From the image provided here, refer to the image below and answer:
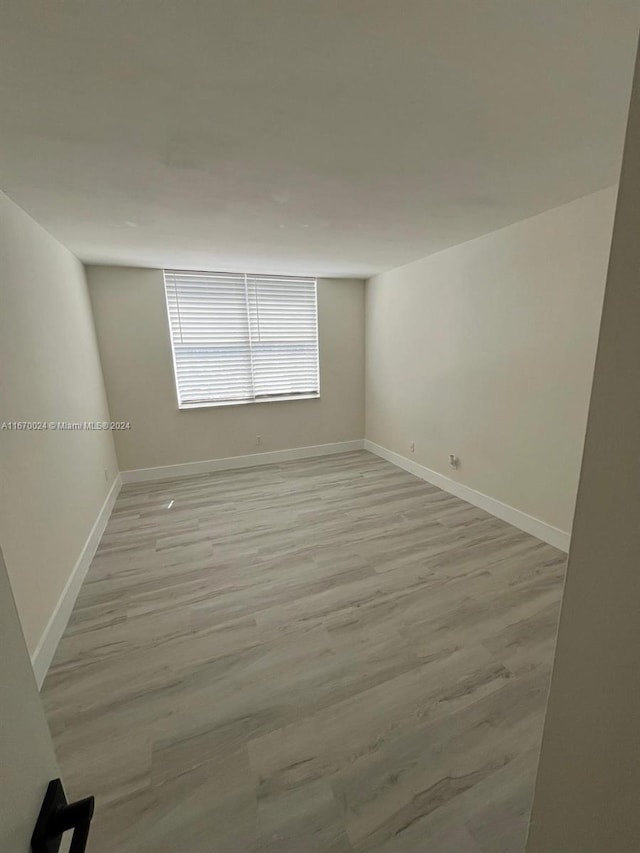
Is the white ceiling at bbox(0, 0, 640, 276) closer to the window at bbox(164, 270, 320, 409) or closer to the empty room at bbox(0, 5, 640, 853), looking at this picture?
the empty room at bbox(0, 5, 640, 853)

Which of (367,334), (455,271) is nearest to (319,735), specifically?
(455,271)

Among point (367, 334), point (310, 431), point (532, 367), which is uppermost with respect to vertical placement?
point (367, 334)

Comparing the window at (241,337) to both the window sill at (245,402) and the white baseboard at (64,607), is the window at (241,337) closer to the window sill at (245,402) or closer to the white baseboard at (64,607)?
the window sill at (245,402)

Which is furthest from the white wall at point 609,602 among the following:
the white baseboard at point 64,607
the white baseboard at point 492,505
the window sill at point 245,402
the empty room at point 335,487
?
the window sill at point 245,402

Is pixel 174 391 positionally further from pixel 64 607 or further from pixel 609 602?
pixel 609 602

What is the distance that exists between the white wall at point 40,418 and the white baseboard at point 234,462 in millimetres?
1008

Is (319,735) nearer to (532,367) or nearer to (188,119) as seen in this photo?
(188,119)

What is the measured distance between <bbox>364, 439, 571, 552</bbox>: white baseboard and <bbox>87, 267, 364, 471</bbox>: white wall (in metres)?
1.13

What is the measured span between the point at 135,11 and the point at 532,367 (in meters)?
2.67

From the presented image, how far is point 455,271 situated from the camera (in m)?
3.04

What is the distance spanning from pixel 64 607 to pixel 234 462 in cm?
247

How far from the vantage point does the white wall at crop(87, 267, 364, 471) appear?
3.56m

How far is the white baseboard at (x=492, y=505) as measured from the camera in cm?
247

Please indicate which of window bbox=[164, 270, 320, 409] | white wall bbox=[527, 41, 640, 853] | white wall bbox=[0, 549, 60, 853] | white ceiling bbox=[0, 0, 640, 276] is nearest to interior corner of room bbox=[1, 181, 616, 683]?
window bbox=[164, 270, 320, 409]
